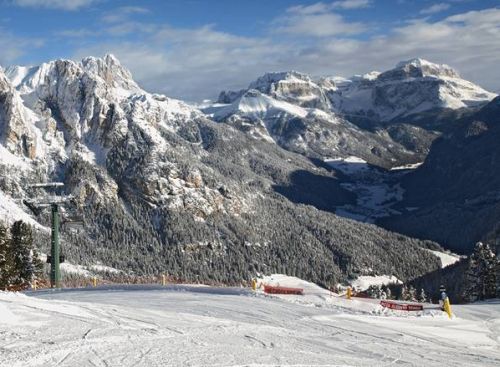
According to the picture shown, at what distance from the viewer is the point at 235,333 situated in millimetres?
24672

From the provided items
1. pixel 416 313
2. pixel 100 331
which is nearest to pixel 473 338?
pixel 416 313

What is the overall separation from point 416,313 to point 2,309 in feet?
68.8

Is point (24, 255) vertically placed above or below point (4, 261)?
above

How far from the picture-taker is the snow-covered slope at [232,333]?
20062mm

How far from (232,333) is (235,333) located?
128 mm

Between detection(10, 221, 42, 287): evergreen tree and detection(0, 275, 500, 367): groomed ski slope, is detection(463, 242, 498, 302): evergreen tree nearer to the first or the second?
detection(0, 275, 500, 367): groomed ski slope

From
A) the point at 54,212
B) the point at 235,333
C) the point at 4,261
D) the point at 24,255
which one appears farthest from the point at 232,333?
the point at 24,255

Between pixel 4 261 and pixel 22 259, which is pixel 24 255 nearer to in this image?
pixel 22 259

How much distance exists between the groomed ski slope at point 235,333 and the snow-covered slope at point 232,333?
0.04 m

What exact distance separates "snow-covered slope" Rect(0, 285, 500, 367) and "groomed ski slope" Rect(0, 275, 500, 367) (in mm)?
41

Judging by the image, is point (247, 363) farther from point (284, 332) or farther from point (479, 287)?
point (479, 287)

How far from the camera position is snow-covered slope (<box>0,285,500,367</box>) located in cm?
2006

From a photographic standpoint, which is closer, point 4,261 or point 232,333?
point 232,333

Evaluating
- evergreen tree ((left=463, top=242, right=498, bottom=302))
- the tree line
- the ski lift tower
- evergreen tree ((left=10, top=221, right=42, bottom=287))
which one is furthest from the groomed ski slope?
evergreen tree ((left=463, top=242, right=498, bottom=302))
